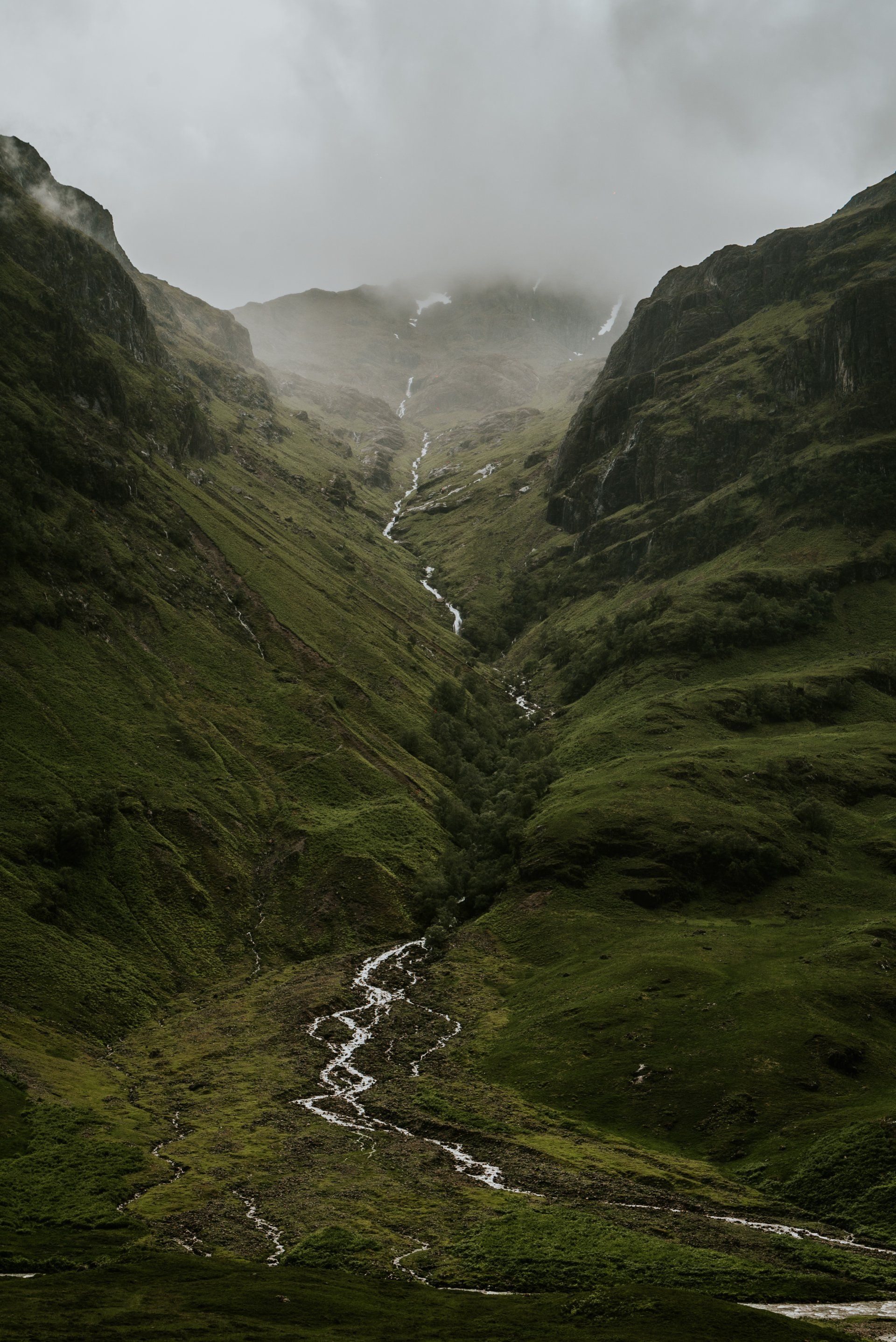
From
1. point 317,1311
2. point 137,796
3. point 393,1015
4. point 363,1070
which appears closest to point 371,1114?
point 363,1070

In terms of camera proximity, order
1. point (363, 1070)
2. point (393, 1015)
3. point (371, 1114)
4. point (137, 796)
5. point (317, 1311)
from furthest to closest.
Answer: point (137, 796) → point (393, 1015) → point (363, 1070) → point (371, 1114) → point (317, 1311)

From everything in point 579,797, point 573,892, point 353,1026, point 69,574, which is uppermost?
point 69,574

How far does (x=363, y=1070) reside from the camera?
336 feet

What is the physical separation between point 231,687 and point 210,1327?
163336mm

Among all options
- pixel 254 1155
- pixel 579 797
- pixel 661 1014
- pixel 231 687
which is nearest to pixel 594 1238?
pixel 254 1155

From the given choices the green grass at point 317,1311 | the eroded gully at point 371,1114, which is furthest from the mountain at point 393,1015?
the eroded gully at point 371,1114

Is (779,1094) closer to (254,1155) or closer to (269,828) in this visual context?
(254,1155)

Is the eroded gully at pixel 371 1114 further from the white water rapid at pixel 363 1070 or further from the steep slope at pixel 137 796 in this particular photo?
the steep slope at pixel 137 796

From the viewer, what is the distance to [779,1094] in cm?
8662

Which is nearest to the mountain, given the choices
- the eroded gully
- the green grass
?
the green grass

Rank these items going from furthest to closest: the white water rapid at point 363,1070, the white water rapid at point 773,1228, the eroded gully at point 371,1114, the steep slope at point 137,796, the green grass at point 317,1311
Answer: the steep slope at point 137,796, the white water rapid at point 363,1070, the white water rapid at point 773,1228, the eroded gully at point 371,1114, the green grass at point 317,1311

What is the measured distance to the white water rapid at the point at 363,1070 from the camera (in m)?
78.5

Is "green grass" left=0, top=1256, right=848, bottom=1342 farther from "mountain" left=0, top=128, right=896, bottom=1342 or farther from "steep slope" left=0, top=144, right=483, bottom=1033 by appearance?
"steep slope" left=0, top=144, right=483, bottom=1033

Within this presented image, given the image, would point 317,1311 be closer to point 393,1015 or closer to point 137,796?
point 393,1015
